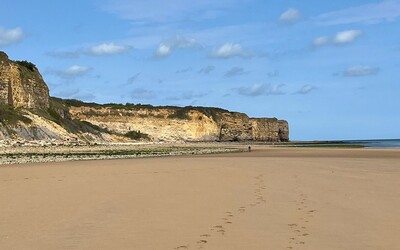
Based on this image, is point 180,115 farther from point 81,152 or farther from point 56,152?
point 56,152

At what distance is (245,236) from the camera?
20.5 ft

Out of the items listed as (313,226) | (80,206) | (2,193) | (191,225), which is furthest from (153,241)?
(2,193)

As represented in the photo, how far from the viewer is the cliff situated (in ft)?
179

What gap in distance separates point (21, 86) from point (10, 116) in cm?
1196

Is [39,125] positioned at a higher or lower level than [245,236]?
higher

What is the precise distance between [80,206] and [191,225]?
2.87 metres

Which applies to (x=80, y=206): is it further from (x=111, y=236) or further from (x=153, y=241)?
(x=153, y=241)

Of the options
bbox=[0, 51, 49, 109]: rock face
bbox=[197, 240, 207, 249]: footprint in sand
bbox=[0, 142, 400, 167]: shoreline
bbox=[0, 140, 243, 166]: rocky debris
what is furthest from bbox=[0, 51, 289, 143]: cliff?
bbox=[197, 240, 207, 249]: footprint in sand

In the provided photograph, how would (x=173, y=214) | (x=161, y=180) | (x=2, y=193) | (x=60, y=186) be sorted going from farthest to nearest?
(x=161, y=180), (x=60, y=186), (x=2, y=193), (x=173, y=214)

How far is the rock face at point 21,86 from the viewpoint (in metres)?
58.0

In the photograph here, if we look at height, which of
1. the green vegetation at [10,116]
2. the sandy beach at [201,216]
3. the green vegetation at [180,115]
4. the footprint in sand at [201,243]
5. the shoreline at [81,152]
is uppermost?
the green vegetation at [180,115]

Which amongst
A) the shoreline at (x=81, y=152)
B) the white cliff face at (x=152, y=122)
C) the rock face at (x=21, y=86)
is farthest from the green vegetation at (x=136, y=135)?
the shoreline at (x=81, y=152)

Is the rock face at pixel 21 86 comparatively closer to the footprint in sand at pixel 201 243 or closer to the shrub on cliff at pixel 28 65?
the shrub on cliff at pixel 28 65

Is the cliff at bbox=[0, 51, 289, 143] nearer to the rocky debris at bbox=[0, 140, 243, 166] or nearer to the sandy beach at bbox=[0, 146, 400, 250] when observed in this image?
the rocky debris at bbox=[0, 140, 243, 166]
